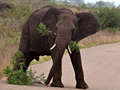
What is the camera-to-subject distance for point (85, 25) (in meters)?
10.2

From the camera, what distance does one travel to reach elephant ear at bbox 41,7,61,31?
9539 mm

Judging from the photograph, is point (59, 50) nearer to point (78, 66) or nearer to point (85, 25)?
point (78, 66)

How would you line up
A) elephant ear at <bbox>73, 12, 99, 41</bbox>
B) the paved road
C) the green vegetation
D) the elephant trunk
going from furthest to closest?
the green vegetation, the paved road, elephant ear at <bbox>73, 12, 99, 41</bbox>, the elephant trunk

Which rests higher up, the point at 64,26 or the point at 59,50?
the point at 64,26

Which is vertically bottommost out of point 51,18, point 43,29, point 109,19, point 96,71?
point 109,19

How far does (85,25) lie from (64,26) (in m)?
1.65

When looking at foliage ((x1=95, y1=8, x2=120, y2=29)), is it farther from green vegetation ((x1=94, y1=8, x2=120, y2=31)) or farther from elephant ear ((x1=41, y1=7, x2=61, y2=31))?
elephant ear ((x1=41, y1=7, x2=61, y2=31))

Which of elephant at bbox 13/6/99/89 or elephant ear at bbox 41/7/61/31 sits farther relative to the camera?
elephant ear at bbox 41/7/61/31

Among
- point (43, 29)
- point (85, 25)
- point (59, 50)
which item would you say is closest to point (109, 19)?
point (85, 25)

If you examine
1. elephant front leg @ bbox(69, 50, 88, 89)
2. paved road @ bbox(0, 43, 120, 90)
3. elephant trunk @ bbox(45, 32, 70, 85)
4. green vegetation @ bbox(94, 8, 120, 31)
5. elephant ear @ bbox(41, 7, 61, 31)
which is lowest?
green vegetation @ bbox(94, 8, 120, 31)

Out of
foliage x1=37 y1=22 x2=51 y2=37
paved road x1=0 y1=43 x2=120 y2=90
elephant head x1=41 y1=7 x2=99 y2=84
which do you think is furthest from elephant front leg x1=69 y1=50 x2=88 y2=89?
foliage x1=37 y1=22 x2=51 y2=37

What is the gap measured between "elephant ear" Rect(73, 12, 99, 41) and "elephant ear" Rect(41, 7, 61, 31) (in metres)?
0.70

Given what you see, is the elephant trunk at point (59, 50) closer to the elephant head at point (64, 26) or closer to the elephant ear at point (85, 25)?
the elephant head at point (64, 26)

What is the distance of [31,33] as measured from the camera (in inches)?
410
